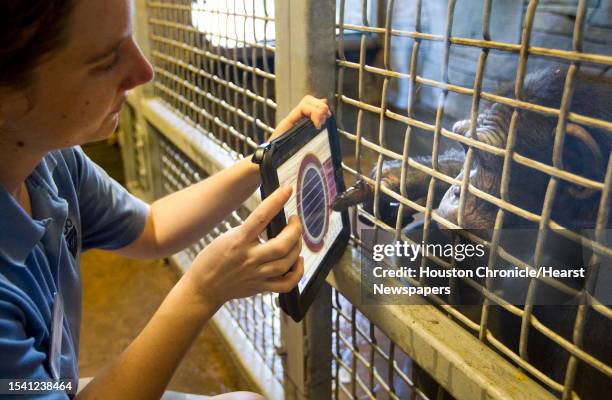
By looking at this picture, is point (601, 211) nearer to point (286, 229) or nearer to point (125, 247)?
point (286, 229)

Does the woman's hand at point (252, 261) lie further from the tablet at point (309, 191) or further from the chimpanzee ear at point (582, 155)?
the chimpanzee ear at point (582, 155)

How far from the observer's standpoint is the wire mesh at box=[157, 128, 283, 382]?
3.89 ft

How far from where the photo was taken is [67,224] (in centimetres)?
75

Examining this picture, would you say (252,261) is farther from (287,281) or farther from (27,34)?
(27,34)

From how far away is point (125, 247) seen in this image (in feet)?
2.99

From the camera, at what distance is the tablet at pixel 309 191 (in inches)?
22.6

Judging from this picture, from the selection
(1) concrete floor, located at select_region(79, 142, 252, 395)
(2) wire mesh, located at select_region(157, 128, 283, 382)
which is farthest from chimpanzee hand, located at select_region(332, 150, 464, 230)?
(1) concrete floor, located at select_region(79, 142, 252, 395)

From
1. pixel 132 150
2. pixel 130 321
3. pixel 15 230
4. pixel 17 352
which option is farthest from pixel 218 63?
pixel 132 150

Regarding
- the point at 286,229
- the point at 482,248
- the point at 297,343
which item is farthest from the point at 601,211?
the point at 297,343

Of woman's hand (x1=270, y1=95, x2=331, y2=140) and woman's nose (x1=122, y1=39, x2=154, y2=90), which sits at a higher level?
woman's nose (x1=122, y1=39, x2=154, y2=90)

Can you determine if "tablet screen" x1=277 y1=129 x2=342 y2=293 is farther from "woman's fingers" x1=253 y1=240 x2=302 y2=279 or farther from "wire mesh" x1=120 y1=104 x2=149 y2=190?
"wire mesh" x1=120 y1=104 x2=149 y2=190

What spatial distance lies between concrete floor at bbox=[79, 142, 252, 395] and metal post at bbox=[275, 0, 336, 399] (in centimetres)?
36

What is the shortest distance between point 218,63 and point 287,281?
0.65 m

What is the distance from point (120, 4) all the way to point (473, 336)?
0.51 meters
